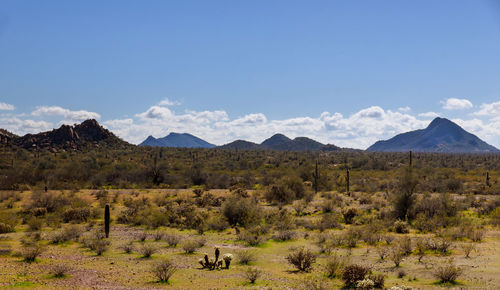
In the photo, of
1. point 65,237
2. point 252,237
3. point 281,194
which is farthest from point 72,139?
point 252,237

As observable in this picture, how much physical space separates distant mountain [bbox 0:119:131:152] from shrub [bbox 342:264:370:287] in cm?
8681

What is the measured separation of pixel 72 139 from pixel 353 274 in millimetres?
94603

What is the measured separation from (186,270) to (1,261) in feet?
27.4

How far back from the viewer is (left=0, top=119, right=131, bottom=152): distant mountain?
8981cm

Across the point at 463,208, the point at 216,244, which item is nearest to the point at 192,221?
the point at 216,244

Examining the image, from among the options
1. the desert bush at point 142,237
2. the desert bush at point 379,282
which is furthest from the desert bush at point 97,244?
the desert bush at point 379,282

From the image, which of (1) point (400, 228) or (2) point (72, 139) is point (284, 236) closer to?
(1) point (400, 228)

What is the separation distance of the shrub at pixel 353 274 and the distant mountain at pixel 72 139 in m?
86.8

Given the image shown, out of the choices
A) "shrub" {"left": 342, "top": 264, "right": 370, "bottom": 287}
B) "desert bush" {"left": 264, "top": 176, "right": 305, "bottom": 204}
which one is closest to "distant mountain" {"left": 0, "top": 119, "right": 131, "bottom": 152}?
"desert bush" {"left": 264, "top": 176, "right": 305, "bottom": 204}

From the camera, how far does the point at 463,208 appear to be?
3378 centimetres

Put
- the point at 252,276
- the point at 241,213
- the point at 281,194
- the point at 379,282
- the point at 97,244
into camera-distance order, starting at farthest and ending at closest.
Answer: the point at 281,194, the point at 241,213, the point at 97,244, the point at 252,276, the point at 379,282

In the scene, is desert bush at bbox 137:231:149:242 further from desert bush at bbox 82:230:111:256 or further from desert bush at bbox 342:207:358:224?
desert bush at bbox 342:207:358:224

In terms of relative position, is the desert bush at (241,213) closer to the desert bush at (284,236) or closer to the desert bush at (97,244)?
the desert bush at (284,236)

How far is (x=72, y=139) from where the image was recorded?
9494 cm
